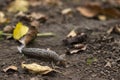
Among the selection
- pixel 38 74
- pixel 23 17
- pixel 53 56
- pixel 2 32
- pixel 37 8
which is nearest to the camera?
pixel 38 74

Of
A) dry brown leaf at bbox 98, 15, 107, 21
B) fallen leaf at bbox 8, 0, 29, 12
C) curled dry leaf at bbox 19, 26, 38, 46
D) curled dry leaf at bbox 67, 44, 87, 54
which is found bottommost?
curled dry leaf at bbox 67, 44, 87, 54

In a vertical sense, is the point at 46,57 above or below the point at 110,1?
below

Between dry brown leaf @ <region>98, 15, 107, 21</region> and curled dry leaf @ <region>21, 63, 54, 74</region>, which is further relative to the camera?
dry brown leaf @ <region>98, 15, 107, 21</region>

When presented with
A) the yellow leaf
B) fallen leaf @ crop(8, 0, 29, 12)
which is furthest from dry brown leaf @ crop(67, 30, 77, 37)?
fallen leaf @ crop(8, 0, 29, 12)

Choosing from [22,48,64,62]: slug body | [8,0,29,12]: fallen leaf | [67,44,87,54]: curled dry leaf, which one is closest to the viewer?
[22,48,64,62]: slug body

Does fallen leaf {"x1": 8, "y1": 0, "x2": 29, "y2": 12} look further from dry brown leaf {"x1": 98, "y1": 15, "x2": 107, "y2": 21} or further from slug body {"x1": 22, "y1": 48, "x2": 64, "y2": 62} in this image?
slug body {"x1": 22, "y1": 48, "x2": 64, "y2": 62}

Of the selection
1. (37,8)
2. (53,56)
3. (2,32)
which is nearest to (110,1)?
(37,8)

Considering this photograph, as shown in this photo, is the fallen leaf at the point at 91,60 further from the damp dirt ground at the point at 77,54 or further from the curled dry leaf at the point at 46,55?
the curled dry leaf at the point at 46,55

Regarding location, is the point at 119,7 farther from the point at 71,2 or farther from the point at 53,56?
the point at 53,56

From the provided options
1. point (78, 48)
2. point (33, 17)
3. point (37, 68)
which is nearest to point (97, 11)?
point (33, 17)
